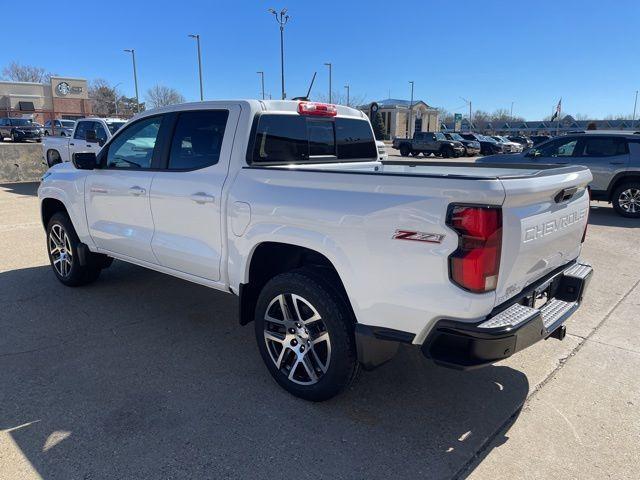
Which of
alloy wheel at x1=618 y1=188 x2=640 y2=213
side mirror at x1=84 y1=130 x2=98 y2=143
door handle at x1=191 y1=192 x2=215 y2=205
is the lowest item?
alloy wheel at x1=618 y1=188 x2=640 y2=213

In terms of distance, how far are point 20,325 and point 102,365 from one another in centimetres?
129

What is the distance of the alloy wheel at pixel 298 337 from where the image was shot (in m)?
3.14

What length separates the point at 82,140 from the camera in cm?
1369

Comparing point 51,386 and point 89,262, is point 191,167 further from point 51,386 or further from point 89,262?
point 89,262

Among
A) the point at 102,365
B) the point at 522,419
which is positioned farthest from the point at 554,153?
the point at 102,365

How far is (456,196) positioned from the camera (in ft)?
7.80

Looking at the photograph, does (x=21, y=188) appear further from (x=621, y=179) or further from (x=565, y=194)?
(x=621, y=179)

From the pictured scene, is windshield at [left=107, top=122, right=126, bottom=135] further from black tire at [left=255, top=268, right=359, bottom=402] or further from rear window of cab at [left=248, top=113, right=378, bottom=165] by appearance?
black tire at [left=255, top=268, right=359, bottom=402]

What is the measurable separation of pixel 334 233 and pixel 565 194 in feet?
4.61

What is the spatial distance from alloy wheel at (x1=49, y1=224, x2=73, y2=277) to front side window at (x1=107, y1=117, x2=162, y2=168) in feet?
4.24

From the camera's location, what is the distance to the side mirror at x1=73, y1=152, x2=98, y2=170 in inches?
185

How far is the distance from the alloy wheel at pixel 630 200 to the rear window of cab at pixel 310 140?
8.07m

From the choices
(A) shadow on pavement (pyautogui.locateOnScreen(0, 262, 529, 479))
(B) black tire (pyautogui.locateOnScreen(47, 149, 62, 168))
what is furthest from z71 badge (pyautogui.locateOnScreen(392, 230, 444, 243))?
(B) black tire (pyautogui.locateOnScreen(47, 149, 62, 168))

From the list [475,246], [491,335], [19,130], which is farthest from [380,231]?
[19,130]
